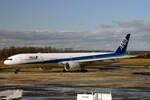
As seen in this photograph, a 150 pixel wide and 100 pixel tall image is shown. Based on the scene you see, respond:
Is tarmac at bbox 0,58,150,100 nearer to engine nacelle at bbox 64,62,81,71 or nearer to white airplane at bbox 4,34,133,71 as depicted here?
white airplane at bbox 4,34,133,71

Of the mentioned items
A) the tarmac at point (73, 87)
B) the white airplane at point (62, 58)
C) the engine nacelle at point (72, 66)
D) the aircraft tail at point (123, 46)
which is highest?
the aircraft tail at point (123, 46)

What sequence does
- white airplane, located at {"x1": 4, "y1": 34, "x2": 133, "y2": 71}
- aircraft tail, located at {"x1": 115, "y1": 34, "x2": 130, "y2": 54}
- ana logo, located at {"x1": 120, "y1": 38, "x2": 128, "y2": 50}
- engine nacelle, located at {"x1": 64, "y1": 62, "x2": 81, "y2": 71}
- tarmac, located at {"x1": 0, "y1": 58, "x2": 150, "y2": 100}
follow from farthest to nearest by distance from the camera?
1. ana logo, located at {"x1": 120, "y1": 38, "x2": 128, "y2": 50}
2. aircraft tail, located at {"x1": 115, "y1": 34, "x2": 130, "y2": 54}
3. engine nacelle, located at {"x1": 64, "y1": 62, "x2": 81, "y2": 71}
4. white airplane, located at {"x1": 4, "y1": 34, "x2": 133, "y2": 71}
5. tarmac, located at {"x1": 0, "y1": 58, "x2": 150, "y2": 100}

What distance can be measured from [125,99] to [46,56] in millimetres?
38354

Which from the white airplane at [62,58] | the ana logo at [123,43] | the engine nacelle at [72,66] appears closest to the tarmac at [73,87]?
the white airplane at [62,58]

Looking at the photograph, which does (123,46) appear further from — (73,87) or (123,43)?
(73,87)

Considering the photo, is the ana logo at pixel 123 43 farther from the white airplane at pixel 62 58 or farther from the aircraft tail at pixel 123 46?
the white airplane at pixel 62 58

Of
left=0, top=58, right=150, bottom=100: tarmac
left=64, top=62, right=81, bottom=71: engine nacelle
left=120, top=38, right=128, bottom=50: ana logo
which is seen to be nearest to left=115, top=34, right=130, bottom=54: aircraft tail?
left=120, top=38, right=128, bottom=50: ana logo

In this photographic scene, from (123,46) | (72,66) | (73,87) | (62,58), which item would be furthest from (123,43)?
(73,87)

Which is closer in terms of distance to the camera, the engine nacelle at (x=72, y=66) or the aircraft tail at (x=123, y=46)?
the engine nacelle at (x=72, y=66)

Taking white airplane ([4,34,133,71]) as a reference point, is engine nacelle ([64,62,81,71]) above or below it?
below

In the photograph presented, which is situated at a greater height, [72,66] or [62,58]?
[62,58]

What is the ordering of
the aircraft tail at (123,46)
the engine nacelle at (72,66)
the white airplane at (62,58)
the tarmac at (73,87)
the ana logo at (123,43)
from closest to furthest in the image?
the tarmac at (73,87), the white airplane at (62,58), the engine nacelle at (72,66), the aircraft tail at (123,46), the ana logo at (123,43)

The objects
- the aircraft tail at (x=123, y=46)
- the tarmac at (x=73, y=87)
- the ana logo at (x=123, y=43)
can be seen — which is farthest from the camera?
the ana logo at (x=123, y=43)

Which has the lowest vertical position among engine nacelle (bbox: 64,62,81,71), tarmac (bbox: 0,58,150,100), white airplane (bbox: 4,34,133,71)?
tarmac (bbox: 0,58,150,100)
